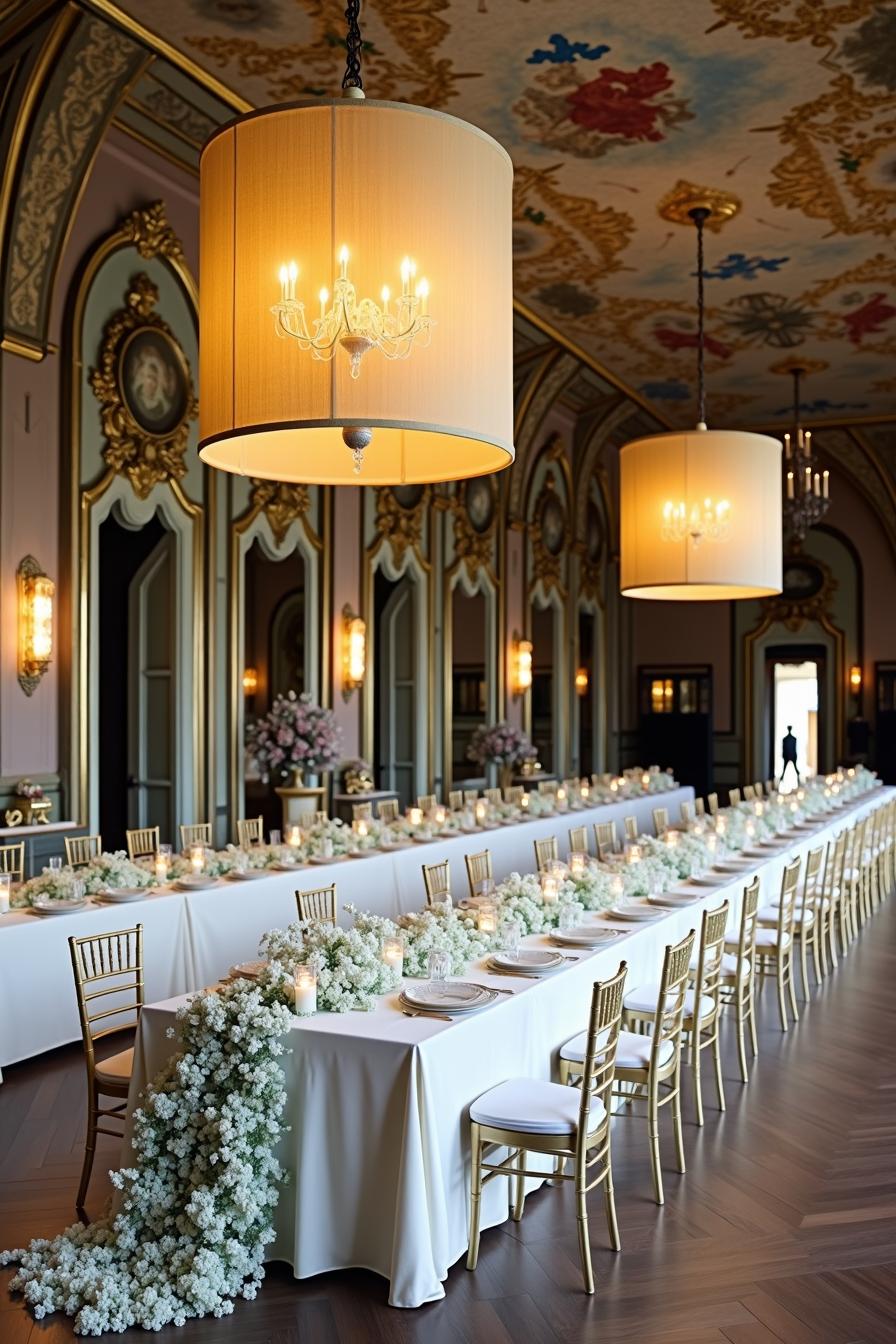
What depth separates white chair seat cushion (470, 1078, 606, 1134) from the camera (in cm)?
421

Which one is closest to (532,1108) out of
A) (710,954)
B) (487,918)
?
(487,918)

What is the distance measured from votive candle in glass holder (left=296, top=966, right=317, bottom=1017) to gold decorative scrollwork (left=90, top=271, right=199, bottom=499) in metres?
6.88

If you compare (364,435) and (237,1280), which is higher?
(364,435)

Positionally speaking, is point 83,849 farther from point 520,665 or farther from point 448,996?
point 520,665

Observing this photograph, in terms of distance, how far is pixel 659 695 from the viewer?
23.6 m

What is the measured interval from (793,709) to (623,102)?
17695mm

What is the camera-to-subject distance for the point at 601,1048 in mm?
4586

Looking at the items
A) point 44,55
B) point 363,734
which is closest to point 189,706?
point 363,734

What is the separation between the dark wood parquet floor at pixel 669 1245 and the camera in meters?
3.89

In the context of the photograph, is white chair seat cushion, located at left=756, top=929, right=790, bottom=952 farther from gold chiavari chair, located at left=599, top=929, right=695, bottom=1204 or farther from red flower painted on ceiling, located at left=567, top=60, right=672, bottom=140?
red flower painted on ceiling, located at left=567, top=60, right=672, bottom=140

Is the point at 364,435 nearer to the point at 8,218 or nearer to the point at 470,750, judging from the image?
the point at 8,218

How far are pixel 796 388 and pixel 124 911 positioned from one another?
14.1 m

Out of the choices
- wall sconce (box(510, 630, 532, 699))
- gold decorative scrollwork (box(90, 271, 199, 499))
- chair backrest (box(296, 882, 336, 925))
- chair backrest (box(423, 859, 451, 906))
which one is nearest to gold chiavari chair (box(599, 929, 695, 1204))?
chair backrest (box(296, 882, 336, 925))

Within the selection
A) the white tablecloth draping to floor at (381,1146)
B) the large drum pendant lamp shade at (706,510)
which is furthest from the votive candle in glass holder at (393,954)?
the large drum pendant lamp shade at (706,510)
